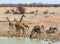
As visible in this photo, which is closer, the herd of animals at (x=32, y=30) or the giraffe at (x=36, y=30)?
the giraffe at (x=36, y=30)

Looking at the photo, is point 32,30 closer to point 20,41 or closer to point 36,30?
point 36,30

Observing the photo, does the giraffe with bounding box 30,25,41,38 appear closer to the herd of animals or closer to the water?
the herd of animals

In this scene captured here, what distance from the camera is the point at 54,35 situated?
1767cm

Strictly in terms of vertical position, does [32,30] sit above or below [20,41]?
above

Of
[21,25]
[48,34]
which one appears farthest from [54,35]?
[21,25]

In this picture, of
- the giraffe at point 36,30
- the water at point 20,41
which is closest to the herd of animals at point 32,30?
the giraffe at point 36,30

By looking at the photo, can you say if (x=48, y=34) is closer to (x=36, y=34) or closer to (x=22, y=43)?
(x=36, y=34)

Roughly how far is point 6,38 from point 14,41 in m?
1.06

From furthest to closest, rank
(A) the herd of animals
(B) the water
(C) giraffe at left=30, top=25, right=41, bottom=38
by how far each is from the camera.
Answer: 1. (A) the herd of animals
2. (C) giraffe at left=30, top=25, right=41, bottom=38
3. (B) the water

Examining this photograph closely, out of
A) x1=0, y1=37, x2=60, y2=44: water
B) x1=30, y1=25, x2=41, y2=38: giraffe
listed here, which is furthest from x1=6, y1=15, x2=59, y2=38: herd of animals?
x1=0, y1=37, x2=60, y2=44: water

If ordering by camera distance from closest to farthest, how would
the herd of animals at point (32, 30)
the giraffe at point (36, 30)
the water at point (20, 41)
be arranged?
1. the water at point (20, 41)
2. the giraffe at point (36, 30)
3. the herd of animals at point (32, 30)

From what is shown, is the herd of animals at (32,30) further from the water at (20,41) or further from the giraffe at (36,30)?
the water at (20,41)

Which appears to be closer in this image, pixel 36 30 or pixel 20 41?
pixel 20 41

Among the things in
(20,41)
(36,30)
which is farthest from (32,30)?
(20,41)
